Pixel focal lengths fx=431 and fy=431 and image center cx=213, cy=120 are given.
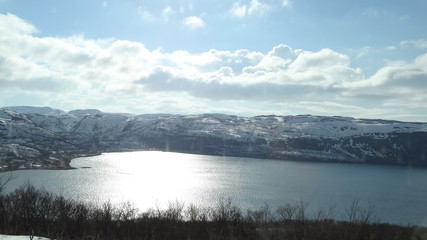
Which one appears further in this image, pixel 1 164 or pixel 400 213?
pixel 1 164

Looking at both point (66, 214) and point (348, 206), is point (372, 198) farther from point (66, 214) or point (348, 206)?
point (66, 214)

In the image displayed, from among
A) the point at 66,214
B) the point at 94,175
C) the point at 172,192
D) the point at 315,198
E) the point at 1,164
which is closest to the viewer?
the point at 66,214

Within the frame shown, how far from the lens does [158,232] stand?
171 ft

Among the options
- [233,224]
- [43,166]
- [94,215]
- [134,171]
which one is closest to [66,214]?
[94,215]

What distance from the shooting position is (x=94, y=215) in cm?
5838

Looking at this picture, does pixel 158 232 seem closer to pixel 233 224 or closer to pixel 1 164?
pixel 233 224

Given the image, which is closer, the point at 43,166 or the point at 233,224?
the point at 233,224

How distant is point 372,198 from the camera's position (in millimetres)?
107500

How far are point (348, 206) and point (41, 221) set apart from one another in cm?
6509

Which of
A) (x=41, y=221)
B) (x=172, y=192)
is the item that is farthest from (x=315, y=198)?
(x=41, y=221)

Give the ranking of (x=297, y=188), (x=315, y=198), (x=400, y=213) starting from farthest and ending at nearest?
(x=297, y=188) < (x=315, y=198) < (x=400, y=213)

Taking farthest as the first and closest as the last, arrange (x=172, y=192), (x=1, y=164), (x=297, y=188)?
1. (x=1, y=164)
2. (x=297, y=188)
3. (x=172, y=192)

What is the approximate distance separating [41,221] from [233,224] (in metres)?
24.2

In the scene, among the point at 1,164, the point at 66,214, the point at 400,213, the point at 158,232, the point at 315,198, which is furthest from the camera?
the point at 1,164
